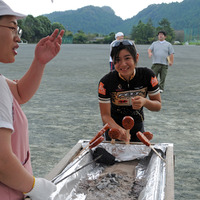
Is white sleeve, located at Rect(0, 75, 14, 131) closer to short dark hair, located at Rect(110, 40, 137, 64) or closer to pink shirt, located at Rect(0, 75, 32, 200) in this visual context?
pink shirt, located at Rect(0, 75, 32, 200)

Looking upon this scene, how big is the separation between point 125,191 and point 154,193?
38 cm

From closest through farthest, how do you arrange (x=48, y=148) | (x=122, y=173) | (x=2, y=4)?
(x=2, y=4) < (x=122, y=173) < (x=48, y=148)

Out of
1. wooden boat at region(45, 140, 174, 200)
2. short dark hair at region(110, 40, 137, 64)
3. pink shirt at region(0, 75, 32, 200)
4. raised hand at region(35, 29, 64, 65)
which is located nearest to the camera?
pink shirt at region(0, 75, 32, 200)

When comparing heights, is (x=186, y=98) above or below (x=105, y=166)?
below

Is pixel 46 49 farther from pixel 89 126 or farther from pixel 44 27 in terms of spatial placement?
pixel 44 27

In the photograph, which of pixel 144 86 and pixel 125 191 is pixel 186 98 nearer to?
pixel 144 86

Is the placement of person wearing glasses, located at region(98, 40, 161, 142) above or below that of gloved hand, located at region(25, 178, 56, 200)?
above

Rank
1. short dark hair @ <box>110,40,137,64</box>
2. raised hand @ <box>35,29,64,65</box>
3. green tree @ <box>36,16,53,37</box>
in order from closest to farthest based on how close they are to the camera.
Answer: raised hand @ <box>35,29,64,65</box>, short dark hair @ <box>110,40,137,64</box>, green tree @ <box>36,16,53,37</box>

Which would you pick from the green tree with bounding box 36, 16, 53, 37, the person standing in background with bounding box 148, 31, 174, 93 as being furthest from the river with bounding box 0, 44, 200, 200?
the green tree with bounding box 36, 16, 53, 37

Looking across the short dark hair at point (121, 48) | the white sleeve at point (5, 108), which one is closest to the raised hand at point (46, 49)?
the white sleeve at point (5, 108)

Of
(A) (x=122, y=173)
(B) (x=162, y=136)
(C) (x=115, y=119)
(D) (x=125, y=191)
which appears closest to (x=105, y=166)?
(A) (x=122, y=173)

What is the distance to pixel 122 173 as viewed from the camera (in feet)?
8.09

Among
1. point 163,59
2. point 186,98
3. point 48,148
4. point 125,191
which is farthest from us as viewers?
point 163,59

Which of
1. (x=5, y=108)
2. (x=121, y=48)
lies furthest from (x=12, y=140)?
(x=121, y=48)
